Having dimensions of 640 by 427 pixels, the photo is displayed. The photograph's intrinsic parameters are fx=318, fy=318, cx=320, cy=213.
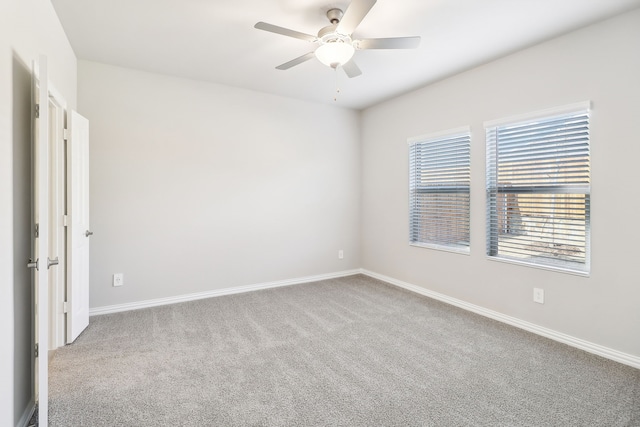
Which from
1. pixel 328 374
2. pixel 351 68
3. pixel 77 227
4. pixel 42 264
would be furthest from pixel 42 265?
pixel 351 68

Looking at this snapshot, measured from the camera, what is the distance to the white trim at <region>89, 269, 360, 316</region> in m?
3.46

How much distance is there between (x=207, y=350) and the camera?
2.64 m

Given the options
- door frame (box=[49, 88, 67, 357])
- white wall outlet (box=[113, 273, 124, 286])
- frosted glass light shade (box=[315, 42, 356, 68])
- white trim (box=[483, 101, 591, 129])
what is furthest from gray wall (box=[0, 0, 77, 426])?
white trim (box=[483, 101, 591, 129])

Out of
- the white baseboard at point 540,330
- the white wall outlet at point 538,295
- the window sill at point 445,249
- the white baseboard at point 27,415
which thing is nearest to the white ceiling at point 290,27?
the window sill at point 445,249

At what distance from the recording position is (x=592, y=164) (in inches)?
102

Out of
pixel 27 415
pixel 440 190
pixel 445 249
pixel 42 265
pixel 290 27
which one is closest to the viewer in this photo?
pixel 42 265

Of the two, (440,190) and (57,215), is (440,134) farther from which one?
(57,215)

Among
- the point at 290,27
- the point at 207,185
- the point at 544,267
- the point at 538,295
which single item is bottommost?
the point at 538,295

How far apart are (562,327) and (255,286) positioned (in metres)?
3.37

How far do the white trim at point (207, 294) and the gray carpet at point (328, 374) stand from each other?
11cm

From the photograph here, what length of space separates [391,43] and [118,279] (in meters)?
3.56

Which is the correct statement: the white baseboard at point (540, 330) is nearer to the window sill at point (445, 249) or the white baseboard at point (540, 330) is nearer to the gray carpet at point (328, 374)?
the gray carpet at point (328, 374)

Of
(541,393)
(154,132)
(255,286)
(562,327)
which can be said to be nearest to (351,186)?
(255,286)

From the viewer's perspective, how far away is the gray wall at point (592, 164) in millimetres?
2416
